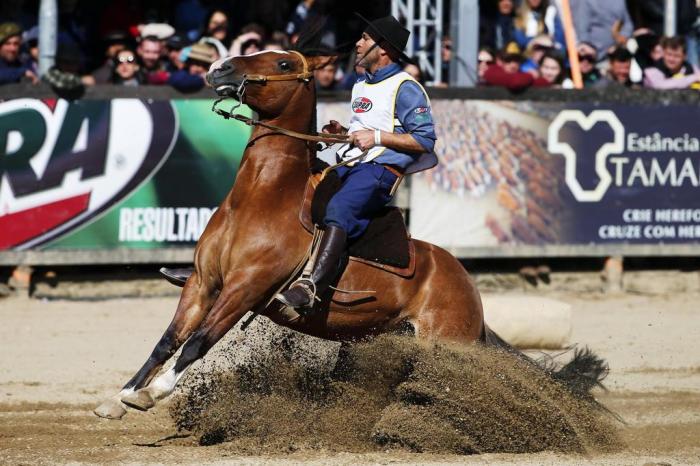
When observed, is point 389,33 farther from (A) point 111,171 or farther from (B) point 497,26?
(B) point 497,26

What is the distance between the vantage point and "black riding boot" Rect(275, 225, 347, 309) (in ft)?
21.0

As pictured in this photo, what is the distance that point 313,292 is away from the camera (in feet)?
21.2

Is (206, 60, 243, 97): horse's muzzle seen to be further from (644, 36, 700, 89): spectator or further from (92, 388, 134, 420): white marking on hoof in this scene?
(644, 36, 700, 89): spectator

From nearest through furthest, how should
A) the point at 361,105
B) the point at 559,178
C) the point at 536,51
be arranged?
the point at 361,105 → the point at 559,178 → the point at 536,51

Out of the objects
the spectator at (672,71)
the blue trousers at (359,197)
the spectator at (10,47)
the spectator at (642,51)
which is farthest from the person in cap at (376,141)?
the spectator at (642,51)

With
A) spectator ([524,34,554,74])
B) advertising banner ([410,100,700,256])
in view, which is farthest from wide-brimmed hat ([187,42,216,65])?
spectator ([524,34,554,74])

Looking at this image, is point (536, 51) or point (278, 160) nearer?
point (278, 160)

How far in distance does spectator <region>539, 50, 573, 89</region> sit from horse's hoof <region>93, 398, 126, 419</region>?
25.1 feet

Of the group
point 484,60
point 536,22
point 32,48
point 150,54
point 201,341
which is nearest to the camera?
point 201,341

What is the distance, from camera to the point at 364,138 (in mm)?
6633

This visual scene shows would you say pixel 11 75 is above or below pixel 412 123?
above

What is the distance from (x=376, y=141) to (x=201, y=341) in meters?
1.48

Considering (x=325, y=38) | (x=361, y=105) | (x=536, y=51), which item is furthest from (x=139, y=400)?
(x=536, y=51)

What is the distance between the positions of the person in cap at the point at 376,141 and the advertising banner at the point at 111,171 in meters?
4.46
